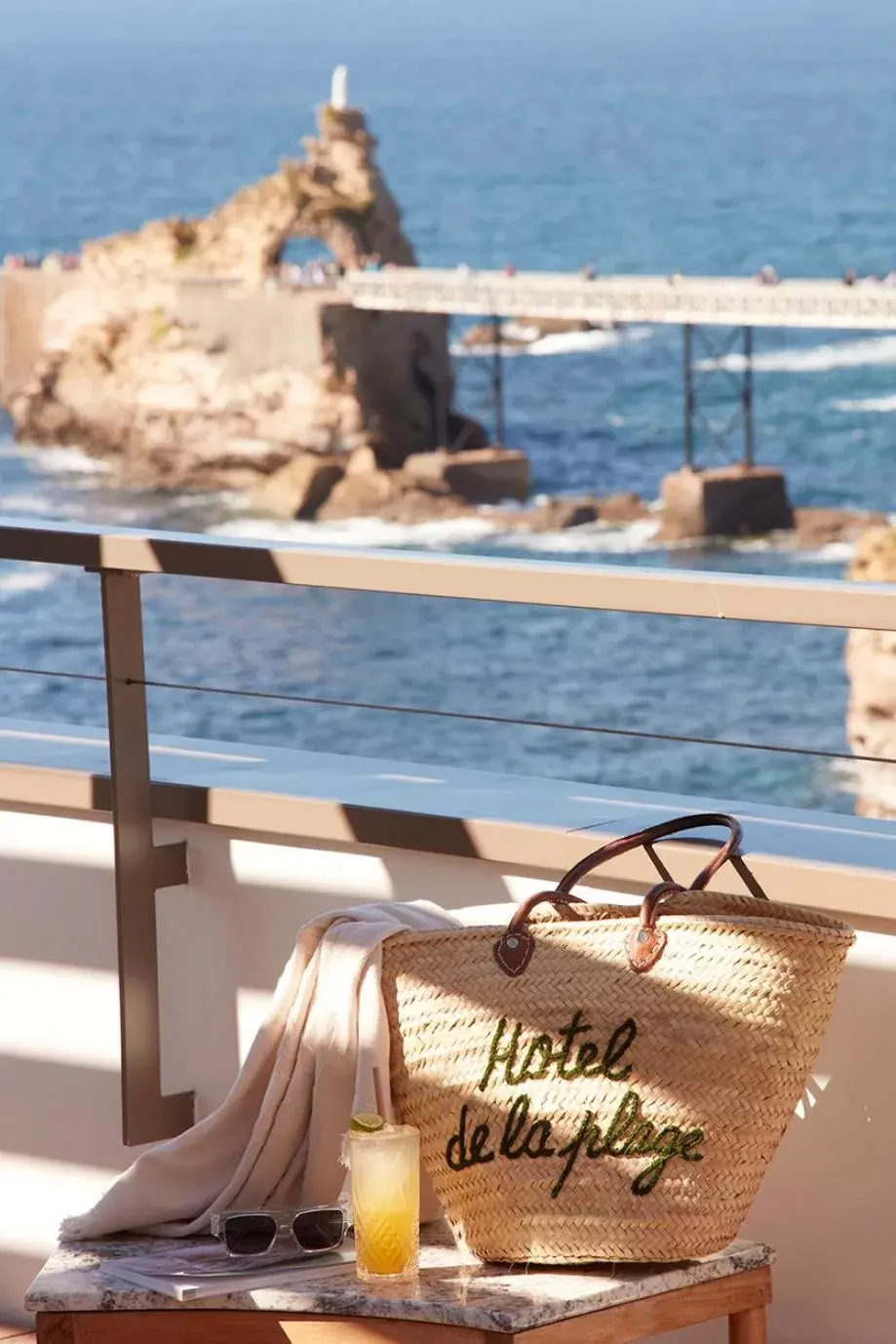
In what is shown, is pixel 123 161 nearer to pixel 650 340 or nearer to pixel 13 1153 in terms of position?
pixel 650 340

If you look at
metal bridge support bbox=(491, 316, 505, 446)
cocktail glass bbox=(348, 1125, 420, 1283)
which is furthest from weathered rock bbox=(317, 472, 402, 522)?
cocktail glass bbox=(348, 1125, 420, 1283)

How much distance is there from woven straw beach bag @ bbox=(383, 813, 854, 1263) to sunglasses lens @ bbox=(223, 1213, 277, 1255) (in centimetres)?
16

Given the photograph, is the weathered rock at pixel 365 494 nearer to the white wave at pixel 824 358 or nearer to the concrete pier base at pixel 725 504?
the concrete pier base at pixel 725 504

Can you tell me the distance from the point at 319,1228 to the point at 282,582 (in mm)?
587

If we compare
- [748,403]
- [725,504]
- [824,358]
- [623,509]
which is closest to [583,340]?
[824,358]

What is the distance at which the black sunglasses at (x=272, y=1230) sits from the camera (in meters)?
1.71

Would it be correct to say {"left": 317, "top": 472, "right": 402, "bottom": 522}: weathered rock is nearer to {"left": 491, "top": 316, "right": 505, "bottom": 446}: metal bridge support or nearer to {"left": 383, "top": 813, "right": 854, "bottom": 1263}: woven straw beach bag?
{"left": 491, "top": 316, "right": 505, "bottom": 446}: metal bridge support

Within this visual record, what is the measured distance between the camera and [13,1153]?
7.84 feet

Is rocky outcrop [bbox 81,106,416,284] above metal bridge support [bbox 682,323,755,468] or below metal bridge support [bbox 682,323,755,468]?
above

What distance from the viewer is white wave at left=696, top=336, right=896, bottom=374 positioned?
177ft

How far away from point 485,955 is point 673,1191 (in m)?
0.21

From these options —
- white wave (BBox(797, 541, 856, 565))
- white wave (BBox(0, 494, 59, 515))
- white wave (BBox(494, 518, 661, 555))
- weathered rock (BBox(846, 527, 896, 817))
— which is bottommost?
white wave (BBox(797, 541, 856, 565))

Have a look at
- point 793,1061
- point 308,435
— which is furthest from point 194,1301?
point 308,435

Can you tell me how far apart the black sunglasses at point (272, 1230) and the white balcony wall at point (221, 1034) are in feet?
1.37
